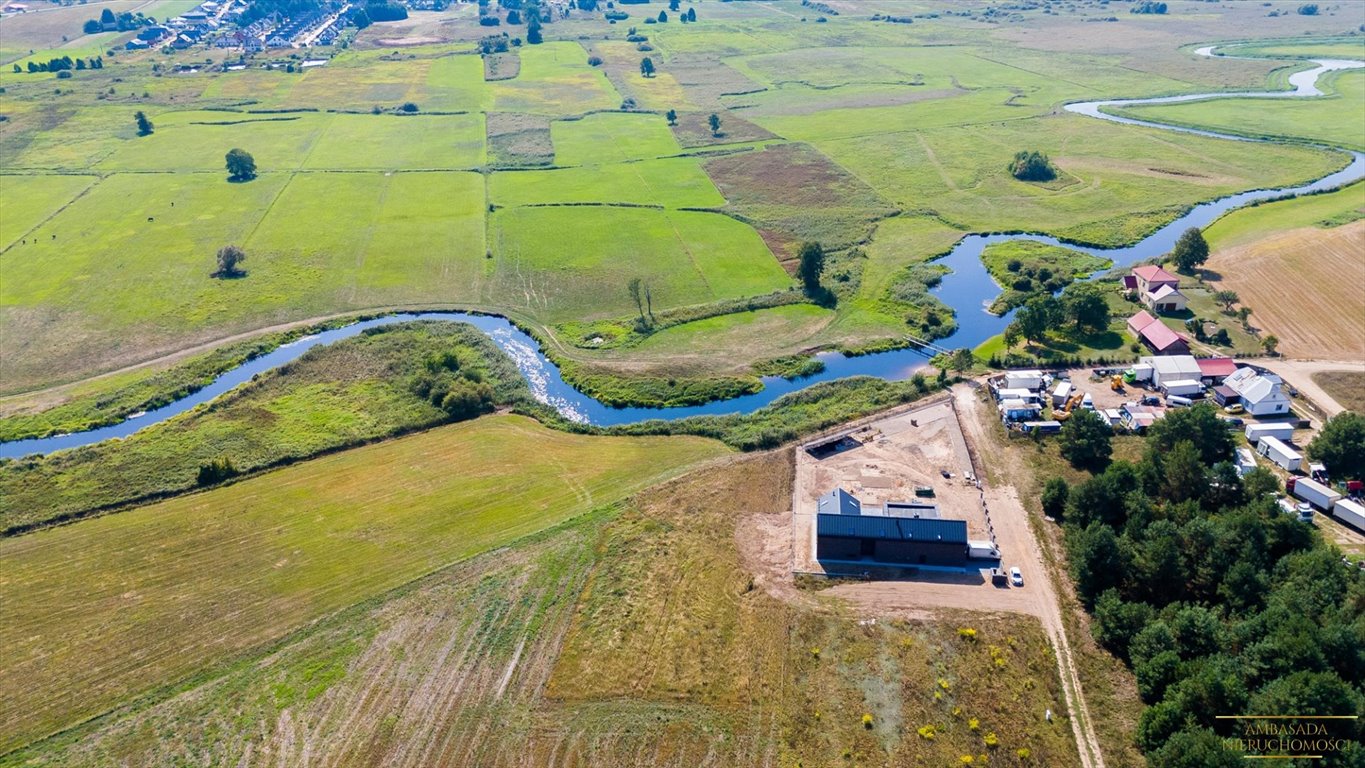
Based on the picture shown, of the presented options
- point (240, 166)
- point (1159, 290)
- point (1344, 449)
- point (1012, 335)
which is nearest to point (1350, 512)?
point (1344, 449)

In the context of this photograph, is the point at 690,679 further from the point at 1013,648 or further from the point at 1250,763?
the point at 1250,763

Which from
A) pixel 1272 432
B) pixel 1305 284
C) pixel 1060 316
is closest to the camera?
pixel 1272 432

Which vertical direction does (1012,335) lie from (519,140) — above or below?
below

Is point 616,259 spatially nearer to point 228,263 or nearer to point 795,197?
point 795,197

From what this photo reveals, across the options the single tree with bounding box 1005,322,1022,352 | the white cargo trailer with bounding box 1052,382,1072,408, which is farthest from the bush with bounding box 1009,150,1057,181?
the white cargo trailer with bounding box 1052,382,1072,408

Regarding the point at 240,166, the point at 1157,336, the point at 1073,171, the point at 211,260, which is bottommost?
the point at 1157,336

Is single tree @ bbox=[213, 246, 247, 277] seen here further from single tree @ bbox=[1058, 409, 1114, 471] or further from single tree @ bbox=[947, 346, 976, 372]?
single tree @ bbox=[1058, 409, 1114, 471]

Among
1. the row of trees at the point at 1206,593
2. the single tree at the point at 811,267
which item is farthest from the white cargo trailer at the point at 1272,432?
the single tree at the point at 811,267
